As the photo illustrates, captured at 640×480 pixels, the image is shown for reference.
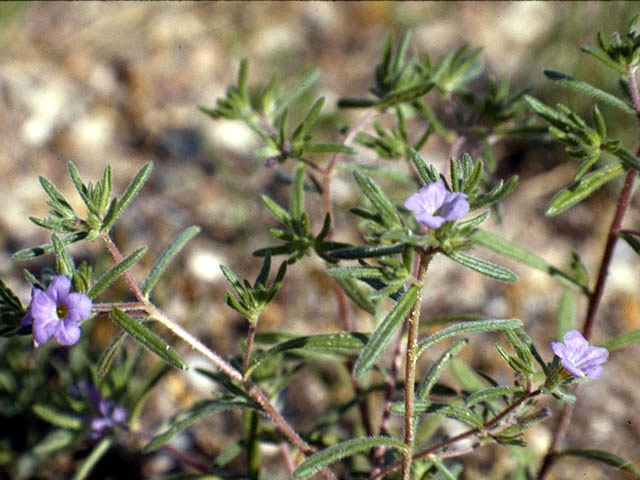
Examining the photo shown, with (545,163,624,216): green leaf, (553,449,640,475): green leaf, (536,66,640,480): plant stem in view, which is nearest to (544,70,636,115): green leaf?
(536,66,640,480): plant stem

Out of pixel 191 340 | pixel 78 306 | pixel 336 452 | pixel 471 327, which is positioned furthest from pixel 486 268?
pixel 78 306

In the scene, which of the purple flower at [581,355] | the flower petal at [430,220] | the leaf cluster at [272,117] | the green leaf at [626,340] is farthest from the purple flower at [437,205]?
the green leaf at [626,340]

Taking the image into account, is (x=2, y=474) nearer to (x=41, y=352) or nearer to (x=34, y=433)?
(x=34, y=433)

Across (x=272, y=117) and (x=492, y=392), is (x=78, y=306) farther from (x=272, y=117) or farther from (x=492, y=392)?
(x=272, y=117)

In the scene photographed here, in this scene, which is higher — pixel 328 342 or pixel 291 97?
pixel 291 97

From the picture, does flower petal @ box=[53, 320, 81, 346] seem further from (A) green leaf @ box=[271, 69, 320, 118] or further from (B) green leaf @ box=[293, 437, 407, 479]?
(A) green leaf @ box=[271, 69, 320, 118]

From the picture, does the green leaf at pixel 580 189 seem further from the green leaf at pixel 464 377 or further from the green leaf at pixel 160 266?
the green leaf at pixel 160 266

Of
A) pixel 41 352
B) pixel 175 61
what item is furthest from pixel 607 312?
pixel 175 61
